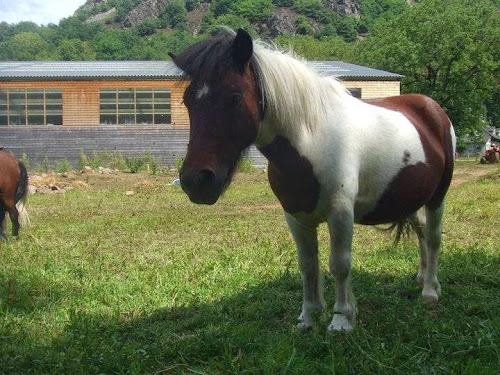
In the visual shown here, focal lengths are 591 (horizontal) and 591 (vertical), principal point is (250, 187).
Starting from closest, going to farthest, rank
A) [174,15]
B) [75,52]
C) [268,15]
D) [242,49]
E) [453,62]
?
[242,49], [453,62], [75,52], [268,15], [174,15]

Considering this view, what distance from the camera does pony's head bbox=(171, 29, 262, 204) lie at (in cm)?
306

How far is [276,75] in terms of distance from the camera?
133 inches

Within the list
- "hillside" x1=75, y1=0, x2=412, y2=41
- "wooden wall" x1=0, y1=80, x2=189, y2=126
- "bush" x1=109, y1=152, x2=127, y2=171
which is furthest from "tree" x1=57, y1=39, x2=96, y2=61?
"bush" x1=109, y1=152, x2=127, y2=171

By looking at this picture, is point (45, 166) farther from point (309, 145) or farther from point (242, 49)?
point (242, 49)

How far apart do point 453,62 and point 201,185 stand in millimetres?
38740

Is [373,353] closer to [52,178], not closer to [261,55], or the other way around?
[261,55]

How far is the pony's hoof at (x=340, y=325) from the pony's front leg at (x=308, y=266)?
0.28 m

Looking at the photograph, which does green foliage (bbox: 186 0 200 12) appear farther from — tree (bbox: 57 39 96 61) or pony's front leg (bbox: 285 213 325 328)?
pony's front leg (bbox: 285 213 325 328)

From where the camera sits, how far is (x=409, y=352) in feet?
10.7

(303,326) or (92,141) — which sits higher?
(303,326)

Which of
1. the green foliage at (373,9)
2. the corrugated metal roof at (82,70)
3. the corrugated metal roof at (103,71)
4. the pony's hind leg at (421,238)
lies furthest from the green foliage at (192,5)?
the pony's hind leg at (421,238)

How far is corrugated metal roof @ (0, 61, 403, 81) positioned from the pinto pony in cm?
A: 2215

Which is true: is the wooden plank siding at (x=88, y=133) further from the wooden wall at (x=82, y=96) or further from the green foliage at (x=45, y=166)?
the green foliage at (x=45, y=166)

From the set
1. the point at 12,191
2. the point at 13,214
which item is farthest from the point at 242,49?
the point at 12,191
